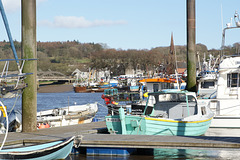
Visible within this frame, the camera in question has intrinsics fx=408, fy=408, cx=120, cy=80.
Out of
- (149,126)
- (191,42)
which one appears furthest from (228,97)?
(149,126)

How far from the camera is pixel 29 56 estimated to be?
18109 mm

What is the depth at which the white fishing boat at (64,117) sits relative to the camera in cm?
2689

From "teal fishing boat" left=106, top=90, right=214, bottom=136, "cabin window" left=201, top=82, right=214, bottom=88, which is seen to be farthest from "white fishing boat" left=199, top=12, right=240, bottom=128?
"cabin window" left=201, top=82, right=214, bottom=88

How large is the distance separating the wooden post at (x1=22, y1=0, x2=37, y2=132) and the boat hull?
3.44 meters

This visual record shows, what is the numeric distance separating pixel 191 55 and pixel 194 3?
10.2 feet

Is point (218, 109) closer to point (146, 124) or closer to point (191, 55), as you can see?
point (191, 55)

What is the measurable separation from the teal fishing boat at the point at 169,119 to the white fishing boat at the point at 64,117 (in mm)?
7719

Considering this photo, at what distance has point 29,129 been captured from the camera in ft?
60.1

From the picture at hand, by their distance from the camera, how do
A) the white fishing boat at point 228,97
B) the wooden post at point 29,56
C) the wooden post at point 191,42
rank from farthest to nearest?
the wooden post at point 191,42 → the white fishing boat at point 228,97 → the wooden post at point 29,56

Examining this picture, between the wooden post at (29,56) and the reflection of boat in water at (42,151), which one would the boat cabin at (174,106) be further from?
the reflection of boat in water at (42,151)

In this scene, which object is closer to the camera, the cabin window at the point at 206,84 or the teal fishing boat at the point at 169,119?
the teal fishing boat at the point at 169,119

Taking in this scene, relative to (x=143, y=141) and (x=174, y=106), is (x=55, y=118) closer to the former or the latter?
(x=174, y=106)

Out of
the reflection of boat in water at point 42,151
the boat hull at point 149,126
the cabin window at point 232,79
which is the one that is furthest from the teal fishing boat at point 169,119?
the reflection of boat in water at point 42,151

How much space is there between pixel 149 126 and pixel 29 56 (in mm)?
6125
